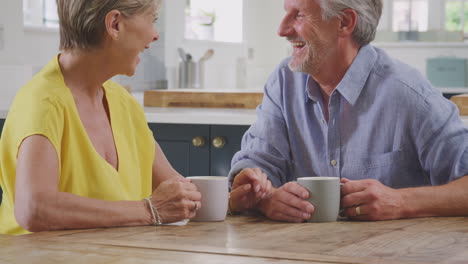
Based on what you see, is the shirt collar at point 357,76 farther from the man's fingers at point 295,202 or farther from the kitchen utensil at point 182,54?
the kitchen utensil at point 182,54

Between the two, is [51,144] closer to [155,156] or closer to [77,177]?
[77,177]

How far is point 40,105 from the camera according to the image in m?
1.64

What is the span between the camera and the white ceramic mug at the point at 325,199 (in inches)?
64.6

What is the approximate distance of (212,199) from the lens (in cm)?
164

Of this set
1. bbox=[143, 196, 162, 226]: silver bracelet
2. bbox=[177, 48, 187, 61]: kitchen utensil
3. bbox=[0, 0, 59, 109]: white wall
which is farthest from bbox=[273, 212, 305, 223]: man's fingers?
bbox=[177, 48, 187, 61]: kitchen utensil

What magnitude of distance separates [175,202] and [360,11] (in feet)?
2.35

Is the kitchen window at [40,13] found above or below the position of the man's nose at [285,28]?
above

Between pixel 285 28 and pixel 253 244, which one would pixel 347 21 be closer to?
pixel 285 28

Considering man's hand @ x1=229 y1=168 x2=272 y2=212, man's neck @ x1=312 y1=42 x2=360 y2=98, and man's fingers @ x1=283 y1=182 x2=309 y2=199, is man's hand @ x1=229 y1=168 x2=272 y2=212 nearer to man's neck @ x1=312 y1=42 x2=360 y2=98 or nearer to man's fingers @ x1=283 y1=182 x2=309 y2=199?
man's fingers @ x1=283 y1=182 x2=309 y2=199

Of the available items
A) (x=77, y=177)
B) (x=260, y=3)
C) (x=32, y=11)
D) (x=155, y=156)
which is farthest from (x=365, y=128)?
(x=260, y=3)

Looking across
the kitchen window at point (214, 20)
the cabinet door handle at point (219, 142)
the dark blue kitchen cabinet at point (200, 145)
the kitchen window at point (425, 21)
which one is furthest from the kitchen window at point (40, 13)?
the kitchen window at point (425, 21)

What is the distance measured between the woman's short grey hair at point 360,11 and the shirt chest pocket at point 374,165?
310 millimetres

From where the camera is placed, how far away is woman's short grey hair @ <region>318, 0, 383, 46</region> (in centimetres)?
197

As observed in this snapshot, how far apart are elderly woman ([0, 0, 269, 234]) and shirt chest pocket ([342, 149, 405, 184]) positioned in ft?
0.84
